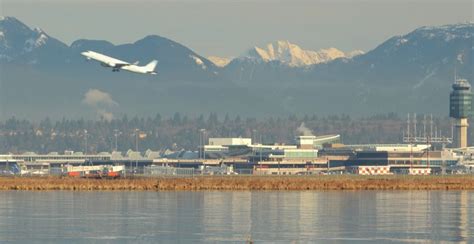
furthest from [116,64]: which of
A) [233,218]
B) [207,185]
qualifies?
[233,218]

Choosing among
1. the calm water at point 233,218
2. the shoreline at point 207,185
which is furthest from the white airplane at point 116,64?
the calm water at point 233,218

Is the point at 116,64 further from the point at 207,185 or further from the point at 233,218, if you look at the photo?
the point at 233,218

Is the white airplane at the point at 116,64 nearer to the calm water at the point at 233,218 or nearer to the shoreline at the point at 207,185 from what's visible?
the shoreline at the point at 207,185

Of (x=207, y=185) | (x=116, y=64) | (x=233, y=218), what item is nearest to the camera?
(x=233, y=218)

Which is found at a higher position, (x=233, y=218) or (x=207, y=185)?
(x=207, y=185)

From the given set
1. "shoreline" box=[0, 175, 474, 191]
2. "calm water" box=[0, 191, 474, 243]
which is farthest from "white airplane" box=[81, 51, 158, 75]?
"calm water" box=[0, 191, 474, 243]

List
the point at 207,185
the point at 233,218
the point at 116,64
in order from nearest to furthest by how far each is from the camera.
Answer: the point at 233,218 → the point at 207,185 → the point at 116,64

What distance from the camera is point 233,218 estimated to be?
79.1 meters

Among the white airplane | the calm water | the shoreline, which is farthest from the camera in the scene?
the white airplane

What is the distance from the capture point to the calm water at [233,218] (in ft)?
224

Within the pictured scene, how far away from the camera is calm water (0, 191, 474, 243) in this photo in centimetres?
6831

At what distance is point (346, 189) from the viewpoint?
119 metres

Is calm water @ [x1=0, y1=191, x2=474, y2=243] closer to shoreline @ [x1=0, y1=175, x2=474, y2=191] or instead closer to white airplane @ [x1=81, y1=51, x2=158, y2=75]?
shoreline @ [x1=0, y1=175, x2=474, y2=191]

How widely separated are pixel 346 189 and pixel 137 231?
5029 centimetres
